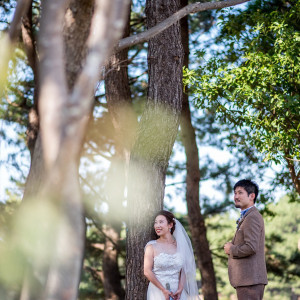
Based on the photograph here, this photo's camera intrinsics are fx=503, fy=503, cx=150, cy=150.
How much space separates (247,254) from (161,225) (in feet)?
3.28

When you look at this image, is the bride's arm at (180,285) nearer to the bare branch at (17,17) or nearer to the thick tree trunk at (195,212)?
the bare branch at (17,17)

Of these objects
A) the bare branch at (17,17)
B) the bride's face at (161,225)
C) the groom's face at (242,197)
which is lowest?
the bride's face at (161,225)

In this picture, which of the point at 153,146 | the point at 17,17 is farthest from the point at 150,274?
the point at 17,17

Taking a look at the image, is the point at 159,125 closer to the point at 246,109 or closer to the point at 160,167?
the point at 160,167

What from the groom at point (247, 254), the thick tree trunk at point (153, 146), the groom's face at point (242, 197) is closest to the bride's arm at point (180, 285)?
the thick tree trunk at point (153, 146)

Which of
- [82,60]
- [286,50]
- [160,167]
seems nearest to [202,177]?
[286,50]

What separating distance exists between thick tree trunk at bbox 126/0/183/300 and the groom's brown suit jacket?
42.1 inches

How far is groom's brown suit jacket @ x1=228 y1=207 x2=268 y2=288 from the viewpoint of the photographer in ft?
15.6

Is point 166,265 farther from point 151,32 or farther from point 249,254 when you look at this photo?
point 151,32

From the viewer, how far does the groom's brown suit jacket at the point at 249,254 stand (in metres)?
4.75

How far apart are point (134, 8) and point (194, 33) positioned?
1.73 metres

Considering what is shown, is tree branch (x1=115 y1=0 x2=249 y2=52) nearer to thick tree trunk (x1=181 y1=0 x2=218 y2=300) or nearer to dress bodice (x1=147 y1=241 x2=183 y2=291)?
dress bodice (x1=147 y1=241 x2=183 y2=291)

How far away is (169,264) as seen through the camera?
5262mm

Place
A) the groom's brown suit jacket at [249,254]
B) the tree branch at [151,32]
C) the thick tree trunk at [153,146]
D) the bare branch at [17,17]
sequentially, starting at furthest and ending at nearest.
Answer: the thick tree trunk at [153,146], the groom's brown suit jacket at [249,254], the tree branch at [151,32], the bare branch at [17,17]
